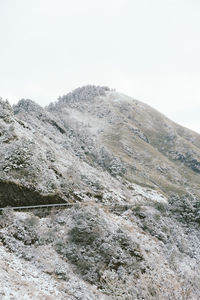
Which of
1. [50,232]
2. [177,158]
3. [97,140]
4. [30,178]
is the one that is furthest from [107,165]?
[177,158]

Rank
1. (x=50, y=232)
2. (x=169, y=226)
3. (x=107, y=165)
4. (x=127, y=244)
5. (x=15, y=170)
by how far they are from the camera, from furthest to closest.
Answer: (x=107, y=165) → (x=169, y=226) → (x=15, y=170) → (x=127, y=244) → (x=50, y=232)

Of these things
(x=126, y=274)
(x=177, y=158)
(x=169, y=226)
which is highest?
(x=177, y=158)

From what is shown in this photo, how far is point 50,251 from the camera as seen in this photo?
21656 mm

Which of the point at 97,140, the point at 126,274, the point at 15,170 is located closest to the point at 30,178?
the point at 15,170

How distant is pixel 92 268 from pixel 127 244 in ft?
16.6

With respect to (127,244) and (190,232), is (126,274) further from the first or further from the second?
(190,232)

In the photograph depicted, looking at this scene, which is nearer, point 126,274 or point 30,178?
point 126,274

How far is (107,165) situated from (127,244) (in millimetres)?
64002

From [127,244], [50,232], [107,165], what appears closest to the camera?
[50,232]

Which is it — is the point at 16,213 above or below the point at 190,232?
below

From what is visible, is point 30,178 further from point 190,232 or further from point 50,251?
point 190,232

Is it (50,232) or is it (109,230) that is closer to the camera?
(50,232)

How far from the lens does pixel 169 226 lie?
1314 inches

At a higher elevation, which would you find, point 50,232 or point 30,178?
point 30,178
